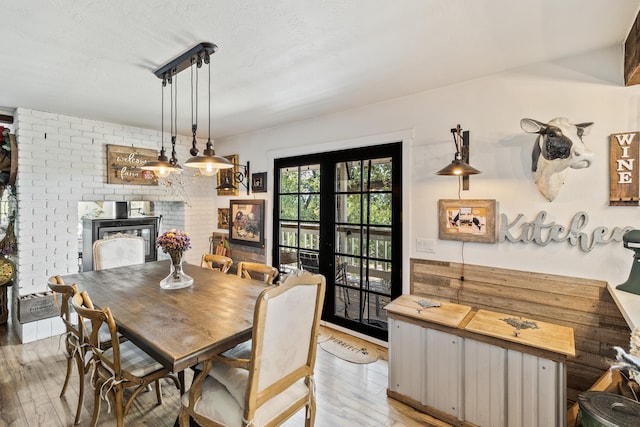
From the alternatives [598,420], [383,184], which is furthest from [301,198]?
[598,420]

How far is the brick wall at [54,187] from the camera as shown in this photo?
3.34 m

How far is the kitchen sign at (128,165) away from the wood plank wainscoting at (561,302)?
4050mm

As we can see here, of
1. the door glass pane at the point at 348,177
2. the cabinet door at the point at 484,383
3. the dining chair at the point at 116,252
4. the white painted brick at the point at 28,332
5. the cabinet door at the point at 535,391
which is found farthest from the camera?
the door glass pane at the point at 348,177

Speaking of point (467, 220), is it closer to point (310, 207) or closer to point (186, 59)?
point (310, 207)

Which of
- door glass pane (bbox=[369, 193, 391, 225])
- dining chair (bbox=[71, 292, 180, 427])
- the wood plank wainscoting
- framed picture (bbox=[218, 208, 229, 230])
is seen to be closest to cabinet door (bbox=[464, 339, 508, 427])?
the wood plank wainscoting

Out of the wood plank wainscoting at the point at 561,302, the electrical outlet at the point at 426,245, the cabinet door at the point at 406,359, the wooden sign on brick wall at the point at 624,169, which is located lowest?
the cabinet door at the point at 406,359

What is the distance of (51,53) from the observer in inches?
83.3

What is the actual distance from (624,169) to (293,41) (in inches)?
91.8

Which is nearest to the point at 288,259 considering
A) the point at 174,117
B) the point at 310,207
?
the point at 310,207

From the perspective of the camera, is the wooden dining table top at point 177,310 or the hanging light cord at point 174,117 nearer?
the wooden dining table top at point 177,310

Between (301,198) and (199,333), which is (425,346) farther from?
(301,198)

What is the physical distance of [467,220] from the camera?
2578 millimetres

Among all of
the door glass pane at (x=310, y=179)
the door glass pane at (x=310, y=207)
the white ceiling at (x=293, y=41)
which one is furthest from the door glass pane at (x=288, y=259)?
the white ceiling at (x=293, y=41)

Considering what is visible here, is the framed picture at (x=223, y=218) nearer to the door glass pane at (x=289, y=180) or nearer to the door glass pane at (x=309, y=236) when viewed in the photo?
the door glass pane at (x=289, y=180)
